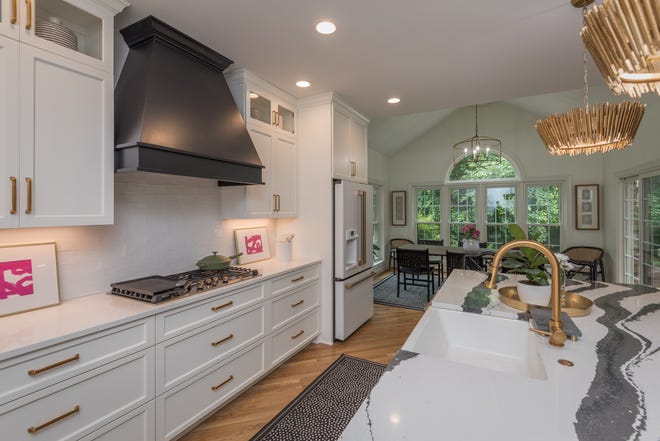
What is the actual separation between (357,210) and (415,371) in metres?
2.61

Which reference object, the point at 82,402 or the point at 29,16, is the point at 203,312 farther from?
the point at 29,16

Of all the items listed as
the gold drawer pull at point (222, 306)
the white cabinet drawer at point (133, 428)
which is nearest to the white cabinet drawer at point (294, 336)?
the gold drawer pull at point (222, 306)

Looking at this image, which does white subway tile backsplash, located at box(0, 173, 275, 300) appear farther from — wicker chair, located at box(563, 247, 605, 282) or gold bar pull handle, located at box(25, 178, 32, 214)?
wicker chair, located at box(563, 247, 605, 282)

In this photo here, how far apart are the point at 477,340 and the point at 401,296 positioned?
352 centimetres

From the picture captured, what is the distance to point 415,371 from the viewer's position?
0.92 metres

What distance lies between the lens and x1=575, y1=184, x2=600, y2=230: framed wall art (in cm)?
541

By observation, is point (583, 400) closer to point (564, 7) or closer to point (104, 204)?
point (564, 7)

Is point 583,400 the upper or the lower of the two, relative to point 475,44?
lower

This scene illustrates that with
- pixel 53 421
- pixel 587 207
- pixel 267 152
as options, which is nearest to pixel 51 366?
pixel 53 421

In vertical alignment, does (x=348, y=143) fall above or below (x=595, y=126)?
above

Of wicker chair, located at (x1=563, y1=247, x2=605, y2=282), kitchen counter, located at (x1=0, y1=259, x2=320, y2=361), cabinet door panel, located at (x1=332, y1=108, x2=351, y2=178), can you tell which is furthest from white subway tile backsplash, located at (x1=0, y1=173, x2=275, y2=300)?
wicker chair, located at (x1=563, y1=247, x2=605, y2=282)

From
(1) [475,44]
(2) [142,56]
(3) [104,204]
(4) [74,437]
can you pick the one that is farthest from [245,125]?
(4) [74,437]

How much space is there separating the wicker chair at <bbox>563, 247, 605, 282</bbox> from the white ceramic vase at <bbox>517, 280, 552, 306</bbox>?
13.6ft

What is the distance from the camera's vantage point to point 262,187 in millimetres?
2781
